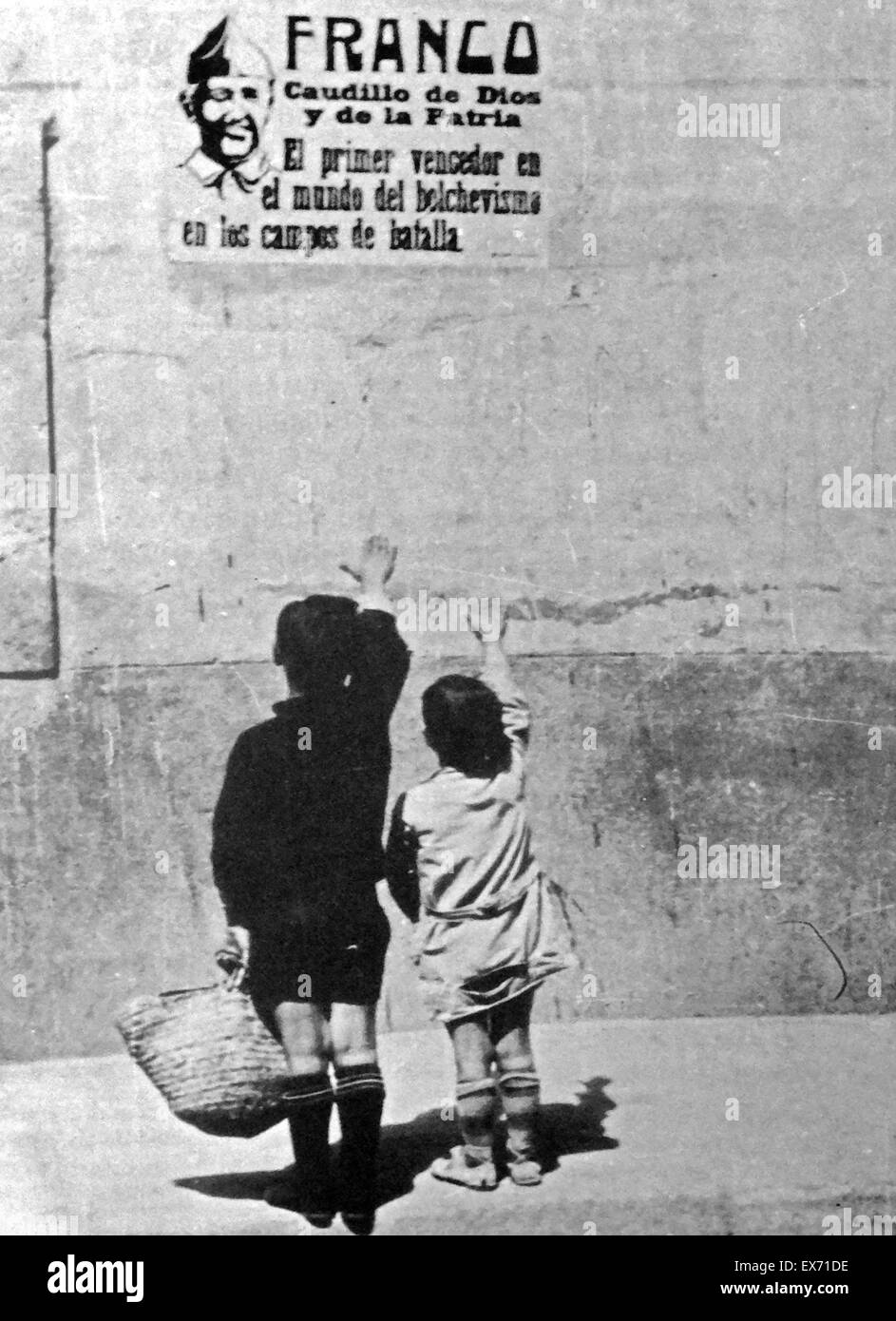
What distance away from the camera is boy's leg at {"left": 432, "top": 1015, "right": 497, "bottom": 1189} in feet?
15.9

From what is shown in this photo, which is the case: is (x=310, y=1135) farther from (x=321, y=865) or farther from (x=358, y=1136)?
(x=321, y=865)

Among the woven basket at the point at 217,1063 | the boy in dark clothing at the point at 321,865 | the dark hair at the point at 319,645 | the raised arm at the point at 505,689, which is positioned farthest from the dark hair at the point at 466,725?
the woven basket at the point at 217,1063

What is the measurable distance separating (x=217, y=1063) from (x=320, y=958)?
0.42 meters

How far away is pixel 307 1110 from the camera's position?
4852 mm

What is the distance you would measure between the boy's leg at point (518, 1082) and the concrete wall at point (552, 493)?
16 centimetres

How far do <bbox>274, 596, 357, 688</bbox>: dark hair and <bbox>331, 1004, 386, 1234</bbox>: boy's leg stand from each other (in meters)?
1.00

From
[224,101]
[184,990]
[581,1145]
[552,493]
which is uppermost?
[224,101]

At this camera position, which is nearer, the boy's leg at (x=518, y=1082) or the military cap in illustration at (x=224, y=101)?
the boy's leg at (x=518, y=1082)

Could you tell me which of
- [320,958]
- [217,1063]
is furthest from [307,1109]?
[320,958]

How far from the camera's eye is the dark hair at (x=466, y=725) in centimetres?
502

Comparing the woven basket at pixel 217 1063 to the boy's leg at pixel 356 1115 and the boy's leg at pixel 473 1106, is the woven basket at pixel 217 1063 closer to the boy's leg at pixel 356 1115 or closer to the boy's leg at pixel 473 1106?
the boy's leg at pixel 356 1115

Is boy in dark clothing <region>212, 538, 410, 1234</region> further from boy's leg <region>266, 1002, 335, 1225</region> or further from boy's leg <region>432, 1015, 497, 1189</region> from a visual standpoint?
boy's leg <region>432, 1015, 497, 1189</region>

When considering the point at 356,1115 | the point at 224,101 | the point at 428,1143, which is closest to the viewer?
the point at 356,1115

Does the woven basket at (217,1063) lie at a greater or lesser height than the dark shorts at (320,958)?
lesser
